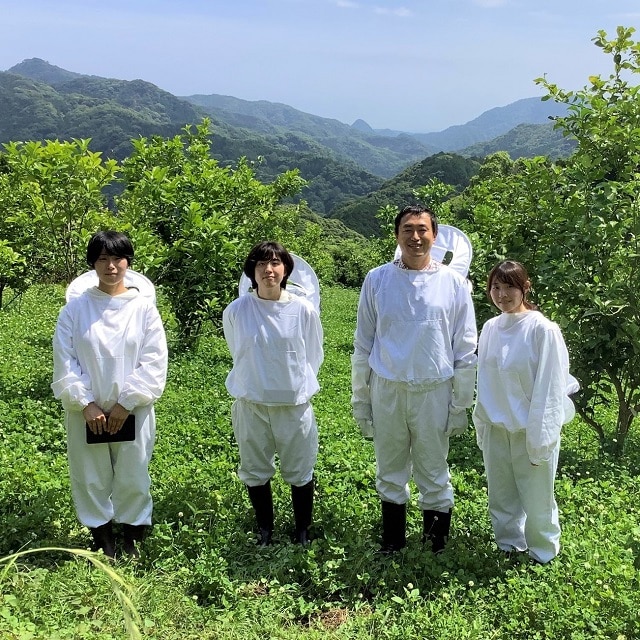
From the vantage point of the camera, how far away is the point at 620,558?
11.5 feet

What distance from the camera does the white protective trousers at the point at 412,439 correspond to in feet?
11.2

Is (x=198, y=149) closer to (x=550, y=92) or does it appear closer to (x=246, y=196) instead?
(x=246, y=196)

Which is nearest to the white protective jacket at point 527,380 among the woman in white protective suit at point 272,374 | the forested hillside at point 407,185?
the woman in white protective suit at point 272,374

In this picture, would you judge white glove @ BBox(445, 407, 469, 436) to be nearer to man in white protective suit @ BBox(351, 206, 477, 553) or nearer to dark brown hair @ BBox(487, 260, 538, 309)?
man in white protective suit @ BBox(351, 206, 477, 553)

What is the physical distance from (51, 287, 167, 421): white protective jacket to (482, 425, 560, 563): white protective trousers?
7.05 ft

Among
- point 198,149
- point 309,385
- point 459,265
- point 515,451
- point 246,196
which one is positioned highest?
point 198,149

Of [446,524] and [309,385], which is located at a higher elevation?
[309,385]

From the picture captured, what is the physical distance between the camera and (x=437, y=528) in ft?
12.1

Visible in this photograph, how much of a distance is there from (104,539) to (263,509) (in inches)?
39.7

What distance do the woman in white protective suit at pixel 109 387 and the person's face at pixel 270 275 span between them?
2.32 ft

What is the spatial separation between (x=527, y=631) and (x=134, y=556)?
229 centimetres

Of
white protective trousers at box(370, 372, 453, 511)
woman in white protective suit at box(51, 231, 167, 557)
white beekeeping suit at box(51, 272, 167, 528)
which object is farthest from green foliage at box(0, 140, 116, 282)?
white protective trousers at box(370, 372, 453, 511)

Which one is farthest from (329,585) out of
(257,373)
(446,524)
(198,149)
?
(198,149)

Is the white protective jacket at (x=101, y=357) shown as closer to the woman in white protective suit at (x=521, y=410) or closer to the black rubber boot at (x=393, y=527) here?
the black rubber boot at (x=393, y=527)
